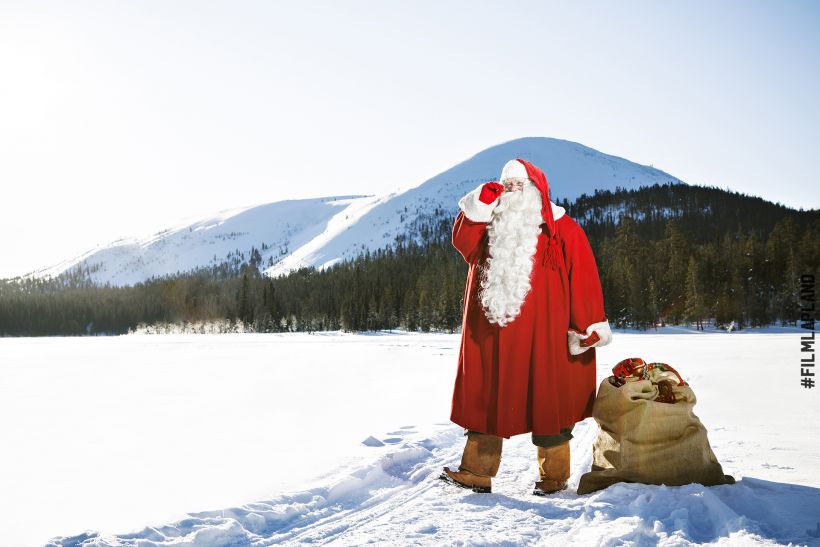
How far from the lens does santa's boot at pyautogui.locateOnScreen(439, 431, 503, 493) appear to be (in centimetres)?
447

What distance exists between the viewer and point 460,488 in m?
4.47

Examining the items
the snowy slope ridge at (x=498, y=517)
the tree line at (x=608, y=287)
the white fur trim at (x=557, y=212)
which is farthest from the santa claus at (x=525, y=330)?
the tree line at (x=608, y=287)

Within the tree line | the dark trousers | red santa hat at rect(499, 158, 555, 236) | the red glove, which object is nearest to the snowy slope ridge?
the dark trousers

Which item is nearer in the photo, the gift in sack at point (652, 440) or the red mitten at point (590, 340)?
the gift in sack at point (652, 440)

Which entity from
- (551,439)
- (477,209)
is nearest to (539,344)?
(551,439)

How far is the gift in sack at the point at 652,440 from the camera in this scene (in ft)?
12.9

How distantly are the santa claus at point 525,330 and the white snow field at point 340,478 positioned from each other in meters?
0.42

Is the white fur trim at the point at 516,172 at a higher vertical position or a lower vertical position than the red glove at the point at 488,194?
higher

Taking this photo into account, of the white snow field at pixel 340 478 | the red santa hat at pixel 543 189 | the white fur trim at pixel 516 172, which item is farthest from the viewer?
the white fur trim at pixel 516 172

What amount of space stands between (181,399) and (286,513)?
6763 mm

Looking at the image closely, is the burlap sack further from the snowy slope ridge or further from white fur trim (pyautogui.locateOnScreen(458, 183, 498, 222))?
white fur trim (pyautogui.locateOnScreen(458, 183, 498, 222))

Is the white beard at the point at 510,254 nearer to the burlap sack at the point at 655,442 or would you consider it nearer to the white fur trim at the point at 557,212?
the white fur trim at the point at 557,212

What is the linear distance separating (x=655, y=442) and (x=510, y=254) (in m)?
1.73

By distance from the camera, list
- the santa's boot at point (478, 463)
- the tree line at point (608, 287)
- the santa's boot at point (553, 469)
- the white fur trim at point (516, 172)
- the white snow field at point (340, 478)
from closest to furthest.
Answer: the white snow field at point (340, 478)
the santa's boot at point (553, 469)
the santa's boot at point (478, 463)
the white fur trim at point (516, 172)
the tree line at point (608, 287)
